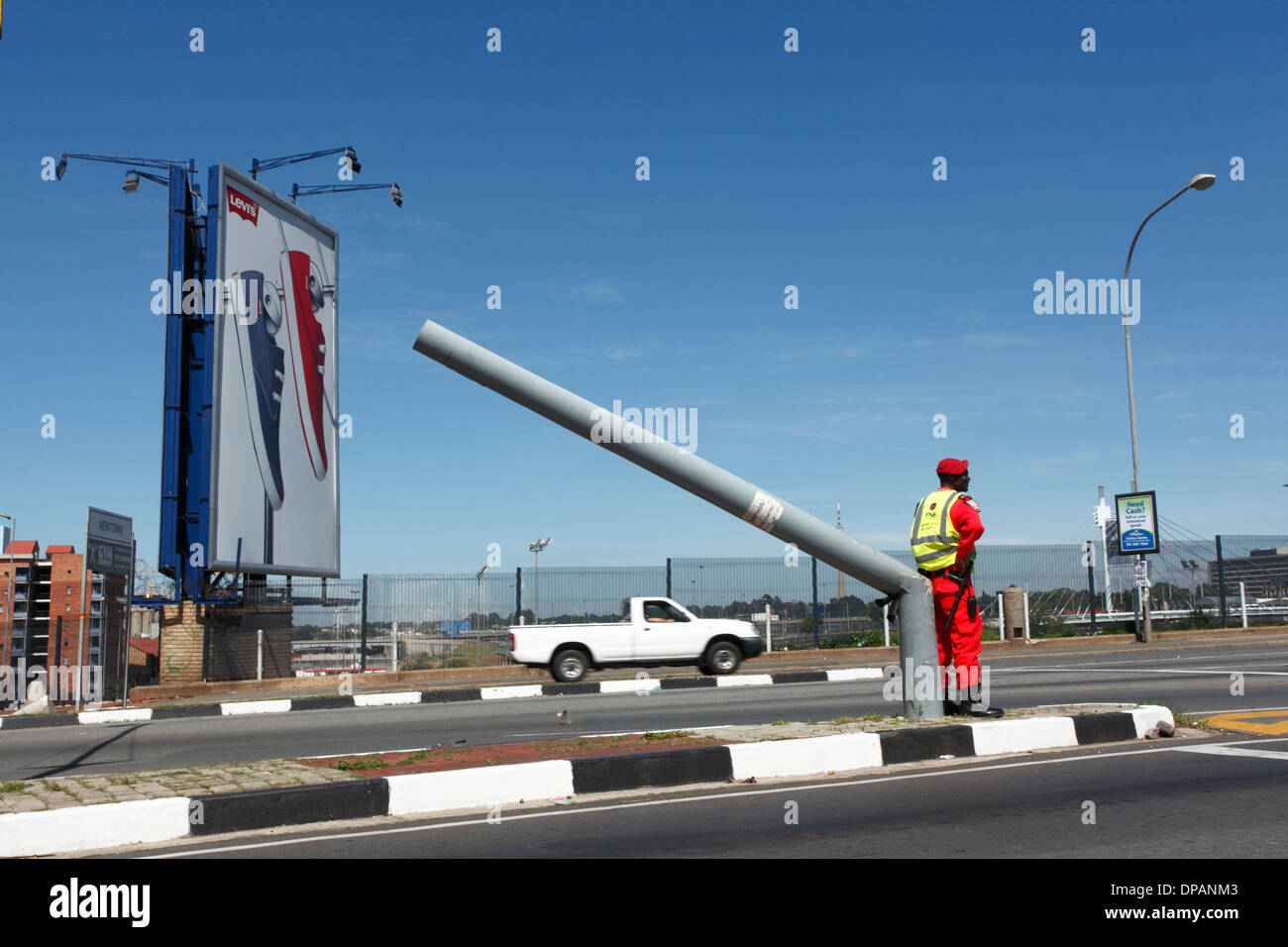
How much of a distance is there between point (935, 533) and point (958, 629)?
74 cm

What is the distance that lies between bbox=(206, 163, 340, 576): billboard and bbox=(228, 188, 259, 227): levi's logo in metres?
0.03

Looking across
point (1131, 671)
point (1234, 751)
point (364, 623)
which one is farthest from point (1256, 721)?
point (364, 623)

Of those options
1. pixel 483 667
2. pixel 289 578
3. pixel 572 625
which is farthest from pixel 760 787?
pixel 289 578

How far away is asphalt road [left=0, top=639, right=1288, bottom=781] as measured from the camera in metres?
9.47

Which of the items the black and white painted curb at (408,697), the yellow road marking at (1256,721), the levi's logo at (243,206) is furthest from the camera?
the levi's logo at (243,206)

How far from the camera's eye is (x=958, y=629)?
7539 mm

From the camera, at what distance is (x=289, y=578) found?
83.9ft

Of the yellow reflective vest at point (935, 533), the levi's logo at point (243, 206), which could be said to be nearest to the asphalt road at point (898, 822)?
the yellow reflective vest at point (935, 533)

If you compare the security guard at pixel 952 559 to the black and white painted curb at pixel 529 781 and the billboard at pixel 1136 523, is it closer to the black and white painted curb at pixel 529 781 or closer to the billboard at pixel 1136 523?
the black and white painted curb at pixel 529 781

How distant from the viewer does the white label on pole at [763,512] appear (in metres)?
7.25

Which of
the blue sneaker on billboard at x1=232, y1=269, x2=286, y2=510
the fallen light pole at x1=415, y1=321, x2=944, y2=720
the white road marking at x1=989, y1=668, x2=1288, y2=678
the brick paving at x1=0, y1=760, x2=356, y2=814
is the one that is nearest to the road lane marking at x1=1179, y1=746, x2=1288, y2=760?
the fallen light pole at x1=415, y1=321, x2=944, y2=720

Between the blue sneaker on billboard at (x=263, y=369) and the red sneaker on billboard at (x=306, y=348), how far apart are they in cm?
70

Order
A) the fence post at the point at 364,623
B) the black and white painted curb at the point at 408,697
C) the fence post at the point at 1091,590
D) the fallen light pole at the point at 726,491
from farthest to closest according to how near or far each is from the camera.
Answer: the fence post at the point at 1091,590, the fence post at the point at 364,623, the black and white painted curb at the point at 408,697, the fallen light pole at the point at 726,491

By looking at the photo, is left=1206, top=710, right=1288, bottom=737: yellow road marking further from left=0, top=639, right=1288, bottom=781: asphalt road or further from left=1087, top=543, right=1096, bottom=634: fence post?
left=1087, top=543, right=1096, bottom=634: fence post
